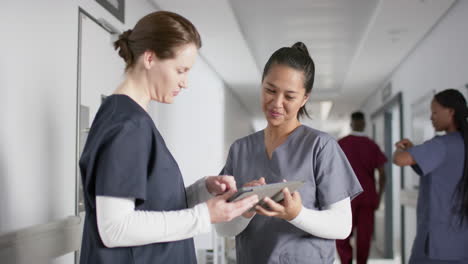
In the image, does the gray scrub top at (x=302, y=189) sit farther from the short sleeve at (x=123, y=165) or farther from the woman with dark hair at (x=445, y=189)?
the woman with dark hair at (x=445, y=189)

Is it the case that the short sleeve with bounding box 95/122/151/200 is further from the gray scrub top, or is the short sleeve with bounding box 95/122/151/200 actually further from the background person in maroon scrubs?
the background person in maroon scrubs

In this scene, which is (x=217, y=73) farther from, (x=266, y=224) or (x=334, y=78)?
(x=266, y=224)

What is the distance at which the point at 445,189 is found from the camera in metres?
2.43

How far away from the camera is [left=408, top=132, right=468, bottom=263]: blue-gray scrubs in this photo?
238 cm

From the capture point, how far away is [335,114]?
1231 cm

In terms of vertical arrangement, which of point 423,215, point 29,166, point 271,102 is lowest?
point 423,215

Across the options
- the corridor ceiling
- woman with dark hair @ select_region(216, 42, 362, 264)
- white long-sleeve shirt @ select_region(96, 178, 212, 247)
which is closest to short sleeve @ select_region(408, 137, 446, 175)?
woman with dark hair @ select_region(216, 42, 362, 264)

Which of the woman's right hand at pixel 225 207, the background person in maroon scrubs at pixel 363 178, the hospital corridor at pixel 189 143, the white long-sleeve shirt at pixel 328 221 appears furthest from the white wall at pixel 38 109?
the background person in maroon scrubs at pixel 363 178

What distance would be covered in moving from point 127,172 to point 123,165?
0.06 ft

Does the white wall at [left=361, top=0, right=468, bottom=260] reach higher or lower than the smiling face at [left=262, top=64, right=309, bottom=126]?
higher

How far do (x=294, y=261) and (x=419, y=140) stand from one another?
3.69 m

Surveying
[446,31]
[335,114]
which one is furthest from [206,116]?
[335,114]

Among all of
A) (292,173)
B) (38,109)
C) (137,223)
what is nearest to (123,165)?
(137,223)

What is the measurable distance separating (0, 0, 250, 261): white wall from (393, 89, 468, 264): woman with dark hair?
1743 mm
